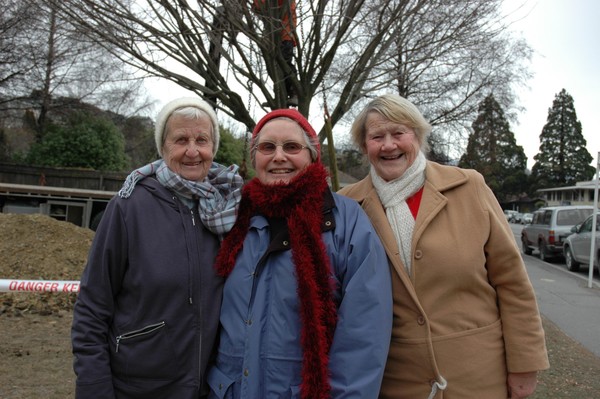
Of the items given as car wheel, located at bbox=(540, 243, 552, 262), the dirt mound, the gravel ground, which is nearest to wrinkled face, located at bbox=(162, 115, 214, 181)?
the gravel ground

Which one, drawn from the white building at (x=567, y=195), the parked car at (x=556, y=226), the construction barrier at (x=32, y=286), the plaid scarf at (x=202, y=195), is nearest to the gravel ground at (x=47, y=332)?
the construction barrier at (x=32, y=286)

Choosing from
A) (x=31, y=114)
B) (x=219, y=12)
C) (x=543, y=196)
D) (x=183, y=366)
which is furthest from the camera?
(x=543, y=196)

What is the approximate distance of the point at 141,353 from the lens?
1.85 m

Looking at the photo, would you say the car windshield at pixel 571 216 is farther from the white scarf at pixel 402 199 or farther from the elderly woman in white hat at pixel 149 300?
the elderly woman in white hat at pixel 149 300

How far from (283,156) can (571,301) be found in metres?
8.71

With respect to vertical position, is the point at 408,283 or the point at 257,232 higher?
the point at 257,232

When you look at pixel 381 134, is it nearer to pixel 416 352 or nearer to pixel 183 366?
pixel 416 352

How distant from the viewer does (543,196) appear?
2601 inches

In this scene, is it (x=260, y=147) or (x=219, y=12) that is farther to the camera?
(x=219, y=12)

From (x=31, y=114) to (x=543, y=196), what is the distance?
63.6 m

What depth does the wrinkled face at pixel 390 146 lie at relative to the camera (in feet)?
6.84

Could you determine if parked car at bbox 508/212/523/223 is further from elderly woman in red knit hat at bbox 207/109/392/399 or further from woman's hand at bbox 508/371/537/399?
elderly woman in red knit hat at bbox 207/109/392/399

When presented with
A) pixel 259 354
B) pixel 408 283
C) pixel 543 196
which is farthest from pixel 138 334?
pixel 543 196

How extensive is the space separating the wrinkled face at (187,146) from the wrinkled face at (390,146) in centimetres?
73
